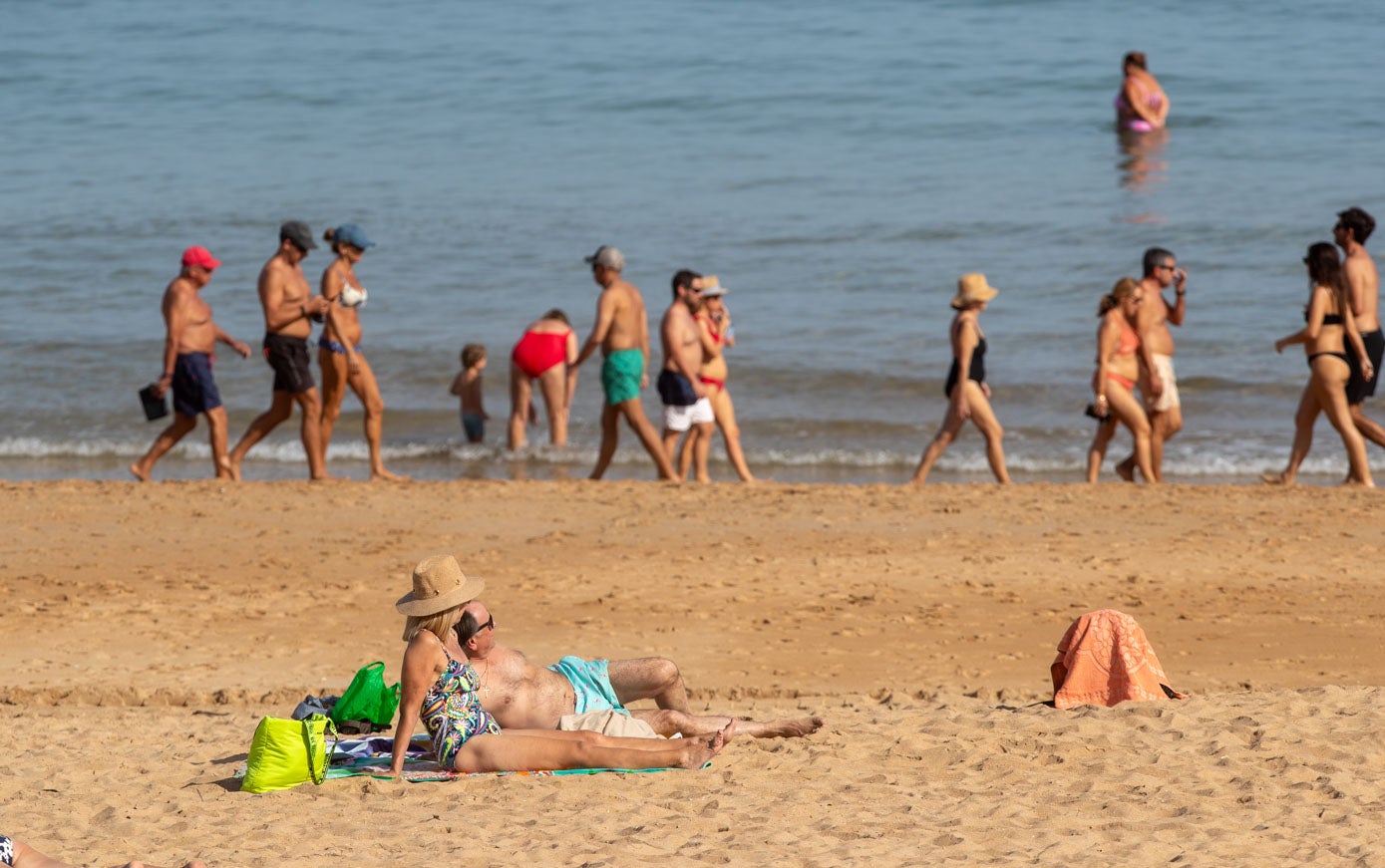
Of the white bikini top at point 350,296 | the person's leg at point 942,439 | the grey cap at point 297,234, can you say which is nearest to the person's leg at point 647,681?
the person's leg at point 942,439

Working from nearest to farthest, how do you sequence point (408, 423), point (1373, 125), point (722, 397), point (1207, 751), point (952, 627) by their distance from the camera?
point (1207, 751) < point (952, 627) < point (722, 397) < point (408, 423) < point (1373, 125)

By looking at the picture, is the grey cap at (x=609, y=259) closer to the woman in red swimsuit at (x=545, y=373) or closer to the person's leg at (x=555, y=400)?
the woman in red swimsuit at (x=545, y=373)

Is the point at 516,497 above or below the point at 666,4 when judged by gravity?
below

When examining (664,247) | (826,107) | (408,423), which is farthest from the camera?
(826,107)

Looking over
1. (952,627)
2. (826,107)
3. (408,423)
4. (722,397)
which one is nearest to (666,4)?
(826,107)

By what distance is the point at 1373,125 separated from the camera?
80.3 feet

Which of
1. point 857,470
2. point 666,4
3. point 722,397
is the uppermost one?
point 666,4

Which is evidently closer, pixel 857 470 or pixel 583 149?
pixel 857 470

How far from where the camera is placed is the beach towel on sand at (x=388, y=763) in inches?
234

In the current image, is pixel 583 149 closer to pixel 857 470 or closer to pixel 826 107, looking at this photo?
pixel 826 107

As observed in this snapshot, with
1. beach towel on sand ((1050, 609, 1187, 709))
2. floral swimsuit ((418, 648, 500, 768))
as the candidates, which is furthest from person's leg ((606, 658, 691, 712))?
beach towel on sand ((1050, 609, 1187, 709))

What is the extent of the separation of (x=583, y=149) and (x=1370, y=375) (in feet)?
52.9

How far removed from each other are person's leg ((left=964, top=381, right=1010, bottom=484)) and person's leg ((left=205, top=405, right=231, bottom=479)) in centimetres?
474

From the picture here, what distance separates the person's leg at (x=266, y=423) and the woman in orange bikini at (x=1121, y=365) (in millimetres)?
5134
